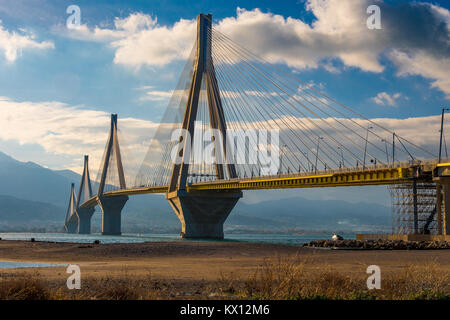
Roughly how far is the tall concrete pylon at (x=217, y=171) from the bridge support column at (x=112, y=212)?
58165 mm

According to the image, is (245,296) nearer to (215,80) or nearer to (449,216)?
(449,216)

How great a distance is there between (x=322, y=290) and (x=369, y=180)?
4276 cm

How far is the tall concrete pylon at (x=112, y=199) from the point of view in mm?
141375

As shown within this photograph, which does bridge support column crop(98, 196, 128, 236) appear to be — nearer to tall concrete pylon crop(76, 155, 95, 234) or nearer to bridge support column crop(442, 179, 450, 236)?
tall concrete pylon crop(76, 155, 95, 234)

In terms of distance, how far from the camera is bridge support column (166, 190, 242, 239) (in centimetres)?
8675

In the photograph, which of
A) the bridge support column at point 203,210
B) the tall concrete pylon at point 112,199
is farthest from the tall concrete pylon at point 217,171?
the tall concrete pylon at point 112,199

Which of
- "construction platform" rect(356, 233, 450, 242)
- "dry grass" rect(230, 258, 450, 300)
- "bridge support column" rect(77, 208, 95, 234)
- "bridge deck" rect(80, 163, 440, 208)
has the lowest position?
"bridge support column" rect(77, 208, 95, 234)

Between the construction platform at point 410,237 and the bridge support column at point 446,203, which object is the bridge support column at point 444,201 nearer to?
the bridge support column at point 446,203

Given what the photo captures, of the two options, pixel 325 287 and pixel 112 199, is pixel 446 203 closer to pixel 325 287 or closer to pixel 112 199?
pixel 325 287

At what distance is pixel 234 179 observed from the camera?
7725 cm

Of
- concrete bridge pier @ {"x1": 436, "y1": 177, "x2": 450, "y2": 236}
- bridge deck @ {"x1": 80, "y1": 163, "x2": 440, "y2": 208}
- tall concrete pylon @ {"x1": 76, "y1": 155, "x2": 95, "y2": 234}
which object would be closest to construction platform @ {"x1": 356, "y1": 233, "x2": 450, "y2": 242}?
concrete bridge pier @ {"x1": 436, "y1": 177, "x2": 450, "y2": 236}

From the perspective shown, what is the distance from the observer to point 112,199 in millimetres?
142875

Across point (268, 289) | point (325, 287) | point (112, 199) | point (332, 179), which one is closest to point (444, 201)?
point (332, 179)
